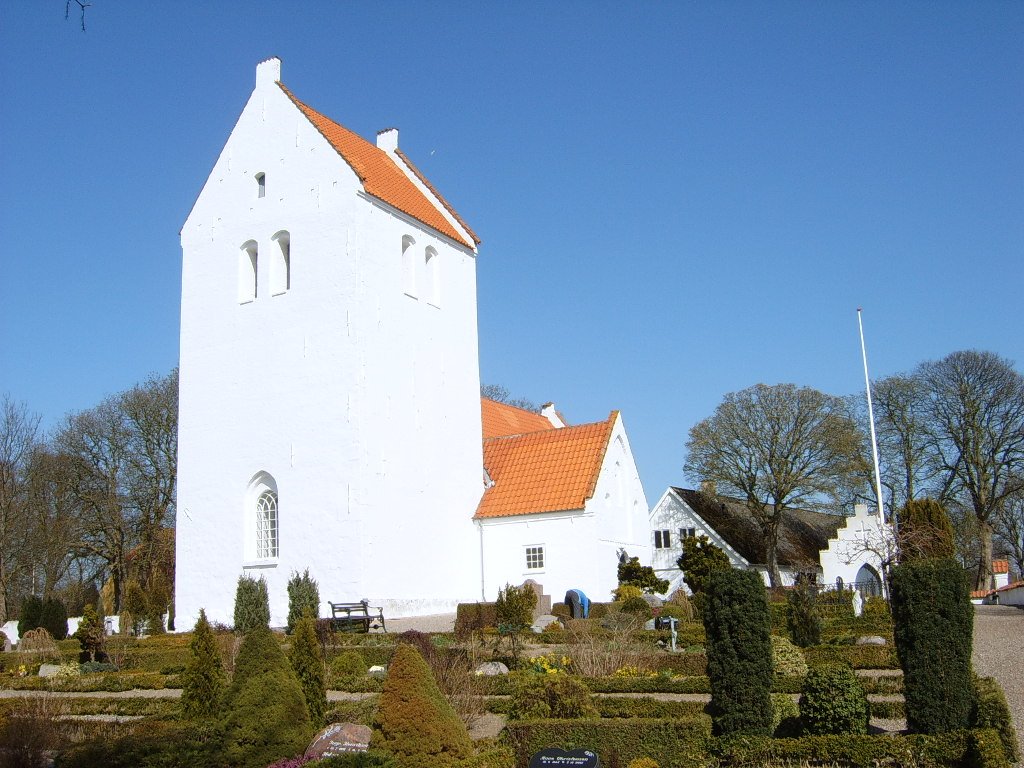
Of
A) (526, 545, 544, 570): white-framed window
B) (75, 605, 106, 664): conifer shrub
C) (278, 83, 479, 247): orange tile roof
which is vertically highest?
(278, 83, 479, 247): orange tile roof

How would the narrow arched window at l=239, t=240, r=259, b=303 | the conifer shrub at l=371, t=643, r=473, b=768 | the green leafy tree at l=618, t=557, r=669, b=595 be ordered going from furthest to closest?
1. the green leafy tree at l=618, t=557, r=669, b=595
2. the narrow arched window at l=239, t=240, r=259, b=303
3. the conifer shrub at l=371, t=643, r=473, b=768

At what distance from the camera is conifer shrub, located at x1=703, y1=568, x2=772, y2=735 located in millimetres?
9578

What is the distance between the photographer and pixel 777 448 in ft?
119

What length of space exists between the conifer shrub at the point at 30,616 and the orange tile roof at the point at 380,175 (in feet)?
46.7

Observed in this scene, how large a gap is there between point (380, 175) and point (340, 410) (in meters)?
6.70

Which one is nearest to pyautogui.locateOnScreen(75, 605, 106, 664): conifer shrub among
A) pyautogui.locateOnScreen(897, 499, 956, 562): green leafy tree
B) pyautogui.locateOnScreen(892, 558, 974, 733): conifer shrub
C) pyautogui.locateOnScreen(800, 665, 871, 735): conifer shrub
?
pyautogui.locateOnScreen(800, 665, 871, 735): conifer shrub

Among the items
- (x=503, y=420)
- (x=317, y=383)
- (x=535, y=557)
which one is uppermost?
(x=503, y=420)

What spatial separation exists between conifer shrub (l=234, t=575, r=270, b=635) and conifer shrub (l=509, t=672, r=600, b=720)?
1155 centimetres

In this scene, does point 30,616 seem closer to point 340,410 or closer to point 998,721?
point 340,410

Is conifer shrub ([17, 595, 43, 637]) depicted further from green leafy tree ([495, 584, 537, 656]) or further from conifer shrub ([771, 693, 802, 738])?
conifer shrub ([771, 693, 802, 738])

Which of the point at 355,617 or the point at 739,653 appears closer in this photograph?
the point at 739,653

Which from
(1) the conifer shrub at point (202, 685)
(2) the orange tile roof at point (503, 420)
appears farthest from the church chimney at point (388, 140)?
(1) the conifer shrub at point (202, 685)

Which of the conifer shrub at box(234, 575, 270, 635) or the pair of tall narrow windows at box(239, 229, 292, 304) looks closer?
the conifer shrub at box(234, 575, 270, 635)

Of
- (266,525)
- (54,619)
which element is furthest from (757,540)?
(54,619)
